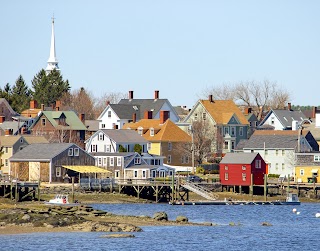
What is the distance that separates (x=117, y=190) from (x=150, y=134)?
31716mm

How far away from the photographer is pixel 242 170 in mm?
116375

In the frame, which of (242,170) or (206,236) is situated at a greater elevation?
(242,170)

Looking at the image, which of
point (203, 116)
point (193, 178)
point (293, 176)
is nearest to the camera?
point (193, 178)

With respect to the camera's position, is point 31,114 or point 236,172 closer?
point 236,172

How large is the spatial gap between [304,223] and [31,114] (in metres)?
86.4

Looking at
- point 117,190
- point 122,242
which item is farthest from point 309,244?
point 117,190

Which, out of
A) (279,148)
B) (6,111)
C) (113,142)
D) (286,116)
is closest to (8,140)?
(113,142)

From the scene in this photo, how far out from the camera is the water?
66.9 meters

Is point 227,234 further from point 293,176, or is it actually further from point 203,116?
point 203,116

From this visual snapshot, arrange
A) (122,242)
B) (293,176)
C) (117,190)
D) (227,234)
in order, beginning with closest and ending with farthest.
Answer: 1. (122,242)
2. (227,234)
3. (117,190)
4. (293,176)

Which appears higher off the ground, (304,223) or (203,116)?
(203,116)

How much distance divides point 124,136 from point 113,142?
9.00 feet

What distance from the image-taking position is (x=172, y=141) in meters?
140

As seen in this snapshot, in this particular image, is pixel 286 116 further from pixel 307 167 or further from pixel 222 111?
pixel 307 167
